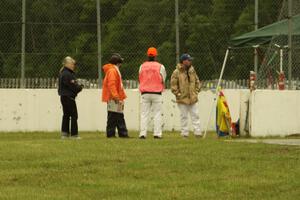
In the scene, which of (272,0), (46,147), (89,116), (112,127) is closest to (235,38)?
(272,0)

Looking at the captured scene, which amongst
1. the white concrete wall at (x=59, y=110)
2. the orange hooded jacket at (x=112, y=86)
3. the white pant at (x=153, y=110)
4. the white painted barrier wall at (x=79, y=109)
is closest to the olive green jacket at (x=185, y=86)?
the white pant at (x=153, y=110)

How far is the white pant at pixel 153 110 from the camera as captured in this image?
19.5 m

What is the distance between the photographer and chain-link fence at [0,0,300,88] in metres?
25.1

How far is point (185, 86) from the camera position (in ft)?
66.6

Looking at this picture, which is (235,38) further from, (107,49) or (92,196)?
(92,196)

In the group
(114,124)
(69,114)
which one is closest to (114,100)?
(114,124)

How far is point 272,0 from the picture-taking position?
85.1 ft

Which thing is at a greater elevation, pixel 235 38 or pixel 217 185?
pixel 235 38

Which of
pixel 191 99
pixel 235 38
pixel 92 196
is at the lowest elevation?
pixel 92 196

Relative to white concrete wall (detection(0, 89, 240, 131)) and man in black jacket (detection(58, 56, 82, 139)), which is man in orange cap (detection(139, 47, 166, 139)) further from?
white concrete wall (detection(0, 89, 240, 131))

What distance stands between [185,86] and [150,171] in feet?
25.3

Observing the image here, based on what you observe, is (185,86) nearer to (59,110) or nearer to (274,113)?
(274,113)

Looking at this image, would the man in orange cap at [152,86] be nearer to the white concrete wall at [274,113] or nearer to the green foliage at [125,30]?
the white concrete wall at [274,113]

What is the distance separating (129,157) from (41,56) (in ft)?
37.4
